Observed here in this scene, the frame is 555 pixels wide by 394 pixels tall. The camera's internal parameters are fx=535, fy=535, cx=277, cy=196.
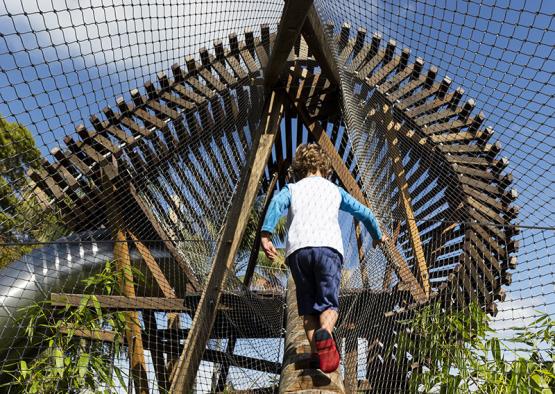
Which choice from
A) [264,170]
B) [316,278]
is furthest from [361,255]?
[316,278]

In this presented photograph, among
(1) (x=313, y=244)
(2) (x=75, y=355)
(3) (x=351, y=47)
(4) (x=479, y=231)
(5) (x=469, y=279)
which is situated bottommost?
(2) (x=75, y=355)

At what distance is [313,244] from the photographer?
1.86 meters

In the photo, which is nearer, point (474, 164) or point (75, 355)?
point (75, 355)

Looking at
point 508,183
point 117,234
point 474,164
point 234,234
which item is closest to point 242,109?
point 234,234

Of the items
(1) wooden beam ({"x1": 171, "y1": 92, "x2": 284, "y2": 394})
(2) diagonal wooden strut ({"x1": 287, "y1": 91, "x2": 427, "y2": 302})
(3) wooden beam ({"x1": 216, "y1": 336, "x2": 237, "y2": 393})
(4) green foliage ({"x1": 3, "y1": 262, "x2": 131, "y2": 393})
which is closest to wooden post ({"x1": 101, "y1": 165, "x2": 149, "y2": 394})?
(1) wooden beam ({"x1": 171, "y1": 92, "x2": 284, "y2": 394})

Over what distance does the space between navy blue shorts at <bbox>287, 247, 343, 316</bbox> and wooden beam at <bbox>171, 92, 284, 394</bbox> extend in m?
1.92

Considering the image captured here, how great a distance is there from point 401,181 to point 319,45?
4.67 feet

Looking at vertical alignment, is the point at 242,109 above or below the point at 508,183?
above

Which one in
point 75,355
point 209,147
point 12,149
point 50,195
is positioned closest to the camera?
point 75,355

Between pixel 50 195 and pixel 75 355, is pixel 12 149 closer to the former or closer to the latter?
pixel 50 195

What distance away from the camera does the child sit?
1666 millimetres

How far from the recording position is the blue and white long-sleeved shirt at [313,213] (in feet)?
6.20

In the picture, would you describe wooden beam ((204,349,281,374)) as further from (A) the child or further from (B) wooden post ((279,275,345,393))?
(B) wooden post ((279,275,345,393))

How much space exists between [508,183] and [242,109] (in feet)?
7.63
